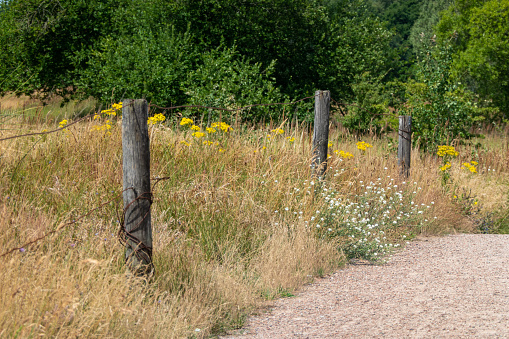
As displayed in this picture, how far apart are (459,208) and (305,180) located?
3189 mm

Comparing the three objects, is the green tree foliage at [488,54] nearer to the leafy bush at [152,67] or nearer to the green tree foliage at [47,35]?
the leafy bush at [152,67]

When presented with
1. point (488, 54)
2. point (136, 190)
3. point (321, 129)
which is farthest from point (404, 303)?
point (488, 54)

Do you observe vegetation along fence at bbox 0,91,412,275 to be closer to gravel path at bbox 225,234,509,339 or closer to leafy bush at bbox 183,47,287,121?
gravel path at bbox 225,234,509,339

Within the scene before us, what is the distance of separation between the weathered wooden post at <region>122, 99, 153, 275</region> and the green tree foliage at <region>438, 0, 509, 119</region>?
1772 centimetres

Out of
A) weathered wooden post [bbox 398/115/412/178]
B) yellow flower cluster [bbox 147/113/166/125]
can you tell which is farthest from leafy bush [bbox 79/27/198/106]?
weathered wooden post [bbox 398/115/412/178]

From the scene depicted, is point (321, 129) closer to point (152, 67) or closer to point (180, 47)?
point (152, 67)

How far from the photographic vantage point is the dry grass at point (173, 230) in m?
3.00


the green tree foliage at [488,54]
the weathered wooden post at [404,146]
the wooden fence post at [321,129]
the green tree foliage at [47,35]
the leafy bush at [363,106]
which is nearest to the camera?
the wooden fence post at [321,129]

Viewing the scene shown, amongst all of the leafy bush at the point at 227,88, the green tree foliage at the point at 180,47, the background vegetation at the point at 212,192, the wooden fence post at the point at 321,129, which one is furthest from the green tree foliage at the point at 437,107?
the wooden fence post at the point at 321,129

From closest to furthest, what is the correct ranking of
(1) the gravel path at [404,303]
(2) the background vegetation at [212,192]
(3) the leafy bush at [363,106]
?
1. (2) the background vegetation at [212,192]
2. (1) the gravel path at [404,303]
3. (3) the leafy bush at [363,106]

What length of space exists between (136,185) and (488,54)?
1967cm

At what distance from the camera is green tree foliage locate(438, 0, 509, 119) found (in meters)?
19.6

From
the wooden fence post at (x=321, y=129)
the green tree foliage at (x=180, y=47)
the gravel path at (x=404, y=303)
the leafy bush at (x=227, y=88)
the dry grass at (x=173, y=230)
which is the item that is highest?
the green tree foliage at (x=180, y=47)

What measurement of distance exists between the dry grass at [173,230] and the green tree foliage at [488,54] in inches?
560
